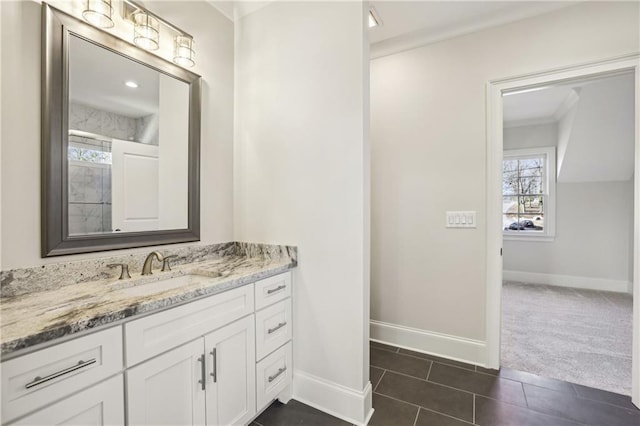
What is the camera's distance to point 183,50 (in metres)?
1.79

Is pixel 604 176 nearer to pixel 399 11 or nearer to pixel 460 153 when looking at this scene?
pixel 460 153

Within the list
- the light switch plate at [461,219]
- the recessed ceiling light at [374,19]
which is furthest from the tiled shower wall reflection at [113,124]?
the light switch plate at [461,219]

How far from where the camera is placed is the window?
4.70 m

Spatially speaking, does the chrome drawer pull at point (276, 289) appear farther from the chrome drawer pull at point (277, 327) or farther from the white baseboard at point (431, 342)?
the white baseboard at point (431, 342)

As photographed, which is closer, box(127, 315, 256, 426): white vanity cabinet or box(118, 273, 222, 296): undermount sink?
box(127, 315, 256, 426): white vanity cabinet

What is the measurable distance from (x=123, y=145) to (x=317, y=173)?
43.1 inches

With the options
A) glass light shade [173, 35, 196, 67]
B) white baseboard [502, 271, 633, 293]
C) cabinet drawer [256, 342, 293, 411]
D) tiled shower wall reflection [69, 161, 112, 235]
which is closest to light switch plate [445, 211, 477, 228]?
cabinet drawer [256, 342, 293, 411]

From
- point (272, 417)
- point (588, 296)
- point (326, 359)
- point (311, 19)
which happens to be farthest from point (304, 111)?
point (588, 296)

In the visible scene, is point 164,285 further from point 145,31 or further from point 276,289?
point 145,31

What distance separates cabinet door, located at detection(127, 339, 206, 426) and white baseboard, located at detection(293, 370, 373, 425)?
0.70 metres

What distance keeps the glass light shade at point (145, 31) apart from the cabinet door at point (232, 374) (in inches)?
63.5

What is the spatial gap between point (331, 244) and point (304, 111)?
34.7 inches

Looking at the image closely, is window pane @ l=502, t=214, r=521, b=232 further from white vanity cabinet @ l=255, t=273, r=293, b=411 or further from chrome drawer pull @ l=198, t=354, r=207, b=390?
chrome drawer pull @ l=198, t=354, r=207, b=390

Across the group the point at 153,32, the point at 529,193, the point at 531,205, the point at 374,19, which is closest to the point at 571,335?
the point at 531,205
